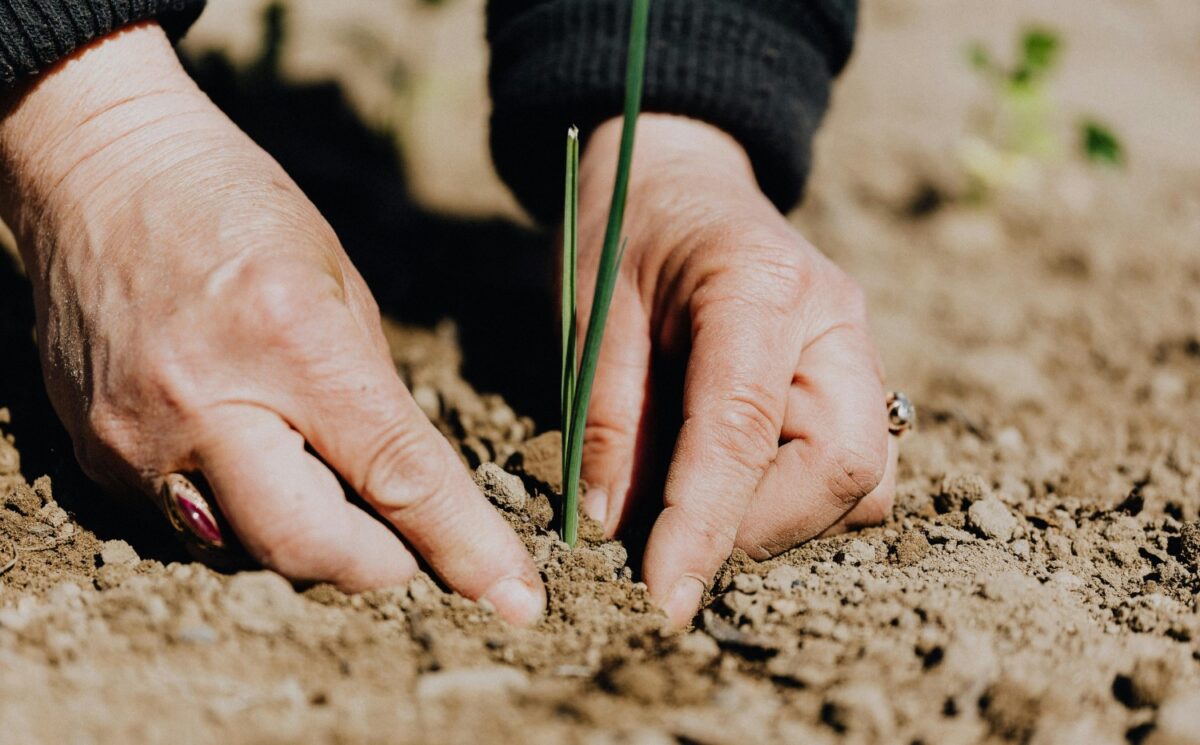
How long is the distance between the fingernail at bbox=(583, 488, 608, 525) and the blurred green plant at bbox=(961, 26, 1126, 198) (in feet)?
5.98

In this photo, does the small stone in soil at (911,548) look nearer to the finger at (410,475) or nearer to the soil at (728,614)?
the soil at (728,614)

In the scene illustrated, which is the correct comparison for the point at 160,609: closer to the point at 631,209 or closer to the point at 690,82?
the point at 631,209

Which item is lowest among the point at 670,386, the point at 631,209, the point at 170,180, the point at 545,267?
the point at 545,267

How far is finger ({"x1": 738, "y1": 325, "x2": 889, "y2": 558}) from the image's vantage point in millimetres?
1226

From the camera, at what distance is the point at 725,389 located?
3.95ft

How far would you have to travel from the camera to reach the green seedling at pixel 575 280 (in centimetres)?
98

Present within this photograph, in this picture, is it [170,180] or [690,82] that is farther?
[690,82]

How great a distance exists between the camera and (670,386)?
1444 millimetres

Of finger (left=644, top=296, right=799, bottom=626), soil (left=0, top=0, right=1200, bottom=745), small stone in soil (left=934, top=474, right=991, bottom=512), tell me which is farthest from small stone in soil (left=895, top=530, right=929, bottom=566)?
finger (left=644, top=296, right=799, bottom=626)

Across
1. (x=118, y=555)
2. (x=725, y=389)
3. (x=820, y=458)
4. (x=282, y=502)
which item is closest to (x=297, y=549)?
(x=282, y=502)

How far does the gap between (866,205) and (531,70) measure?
137 centimetres

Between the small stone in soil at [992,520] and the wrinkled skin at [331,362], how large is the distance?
123mm

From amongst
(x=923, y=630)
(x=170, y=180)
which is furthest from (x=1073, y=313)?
(x=170, y=180)

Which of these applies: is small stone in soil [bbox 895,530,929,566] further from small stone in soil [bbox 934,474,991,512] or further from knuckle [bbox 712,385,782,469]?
knuckle [bbox 712,385,782,469]
